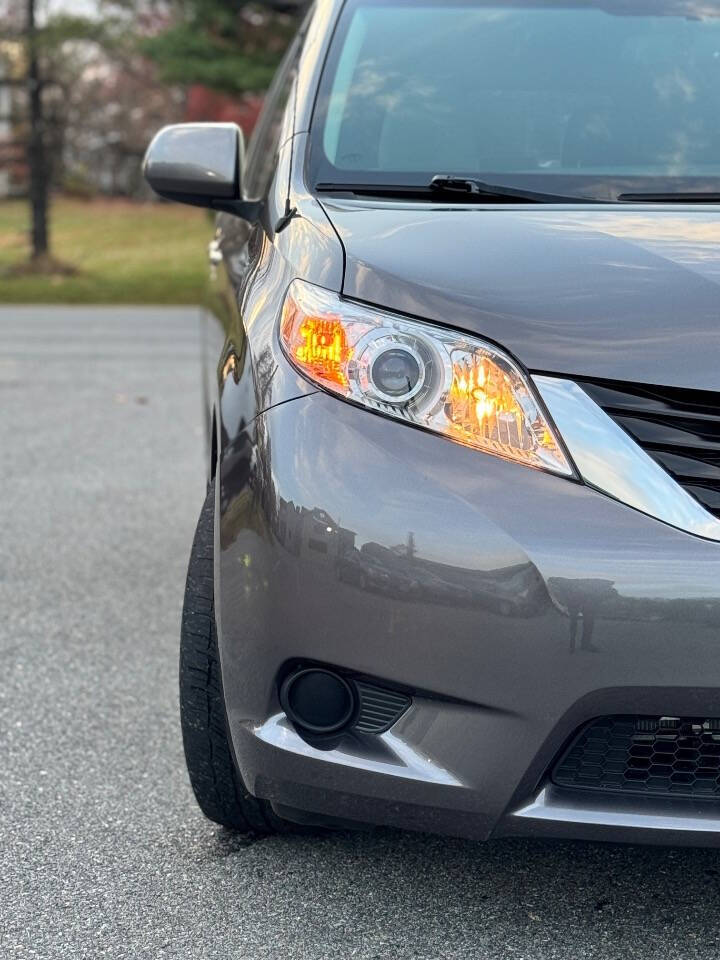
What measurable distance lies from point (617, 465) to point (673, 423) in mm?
115

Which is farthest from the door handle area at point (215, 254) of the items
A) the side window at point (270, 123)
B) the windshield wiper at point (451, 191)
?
the windshield wiper at point (451, 191)

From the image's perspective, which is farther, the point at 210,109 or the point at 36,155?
the point at 210,109

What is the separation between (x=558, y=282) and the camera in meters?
2.06

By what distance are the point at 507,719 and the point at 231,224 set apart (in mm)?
1980

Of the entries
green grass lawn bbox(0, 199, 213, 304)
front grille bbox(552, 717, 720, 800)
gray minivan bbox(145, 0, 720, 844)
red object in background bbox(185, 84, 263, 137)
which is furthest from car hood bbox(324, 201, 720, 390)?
red object in background bbox(185, 84, 263, 137)

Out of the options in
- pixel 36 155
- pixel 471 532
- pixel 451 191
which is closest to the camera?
pixel 471 532

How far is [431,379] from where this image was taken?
2023 millimetres

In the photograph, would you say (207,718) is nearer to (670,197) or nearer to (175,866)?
(175,866)

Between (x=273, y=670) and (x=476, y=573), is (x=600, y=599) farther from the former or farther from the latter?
(x=273, y=670)

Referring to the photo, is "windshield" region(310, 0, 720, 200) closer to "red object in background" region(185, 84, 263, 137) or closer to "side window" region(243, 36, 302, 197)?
"side window" region(243, 36, 302, 197)

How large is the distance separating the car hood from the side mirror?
0.65 meters

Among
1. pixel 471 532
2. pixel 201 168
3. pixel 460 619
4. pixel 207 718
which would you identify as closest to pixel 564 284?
pixel 471 532

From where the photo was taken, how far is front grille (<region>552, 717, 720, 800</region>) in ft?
6.33

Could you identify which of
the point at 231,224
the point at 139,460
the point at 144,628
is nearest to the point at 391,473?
the point at 231,224
